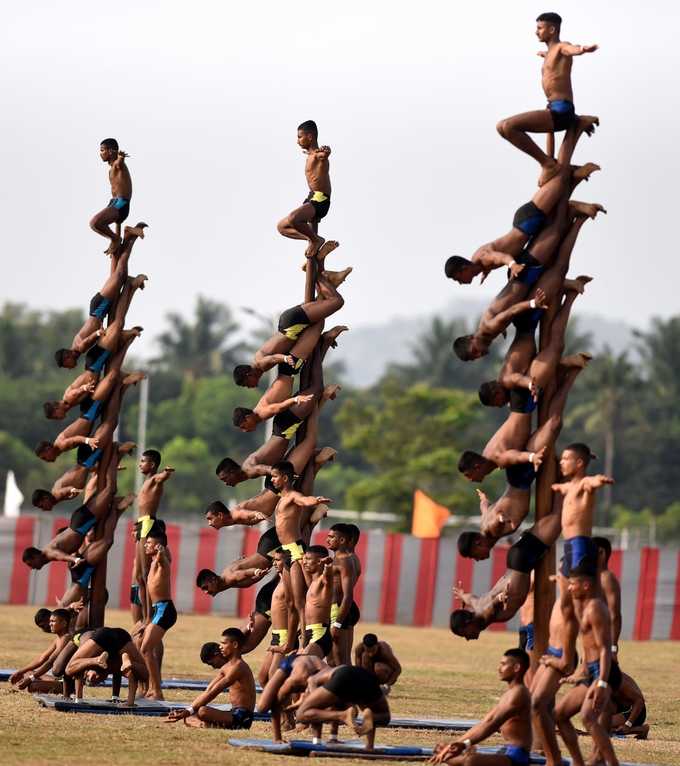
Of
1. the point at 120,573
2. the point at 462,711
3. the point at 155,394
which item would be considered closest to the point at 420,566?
the point at 120,573

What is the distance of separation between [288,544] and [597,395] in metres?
76.7

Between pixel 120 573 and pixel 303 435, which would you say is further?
pixel 120 573

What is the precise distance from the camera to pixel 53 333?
108m

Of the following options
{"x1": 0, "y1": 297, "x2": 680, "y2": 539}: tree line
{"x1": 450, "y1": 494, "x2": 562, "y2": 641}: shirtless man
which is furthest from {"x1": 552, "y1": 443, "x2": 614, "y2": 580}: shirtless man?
{"x1": 0, "y1": 297, "x2": 680, "y2": 539}: tree line

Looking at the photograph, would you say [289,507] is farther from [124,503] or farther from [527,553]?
[527,553]

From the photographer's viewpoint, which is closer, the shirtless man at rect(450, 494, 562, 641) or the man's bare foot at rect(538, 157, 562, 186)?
the shirtless man at rect(450, 494, 562, 641)

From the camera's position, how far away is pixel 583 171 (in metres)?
14.9

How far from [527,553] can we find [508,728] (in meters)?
1.36

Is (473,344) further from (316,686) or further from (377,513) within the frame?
(377,513)

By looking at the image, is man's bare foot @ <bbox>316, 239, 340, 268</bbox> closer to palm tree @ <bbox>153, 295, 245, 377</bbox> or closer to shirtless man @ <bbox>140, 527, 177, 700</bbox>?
shirtless man @ <bbox>140, 527, 177, 700</bbox>

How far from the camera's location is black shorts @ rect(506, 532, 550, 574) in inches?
556

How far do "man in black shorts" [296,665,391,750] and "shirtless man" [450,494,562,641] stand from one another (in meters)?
0.82

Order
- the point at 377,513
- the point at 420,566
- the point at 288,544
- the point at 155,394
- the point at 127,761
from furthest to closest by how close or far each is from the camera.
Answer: the point at 155,394 → the point at 377,513 → the point at 420,566 → the point at 288,544 → the point at 127,761

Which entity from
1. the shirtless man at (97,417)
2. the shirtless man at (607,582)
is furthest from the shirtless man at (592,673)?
the shirtless man at (97,417)
